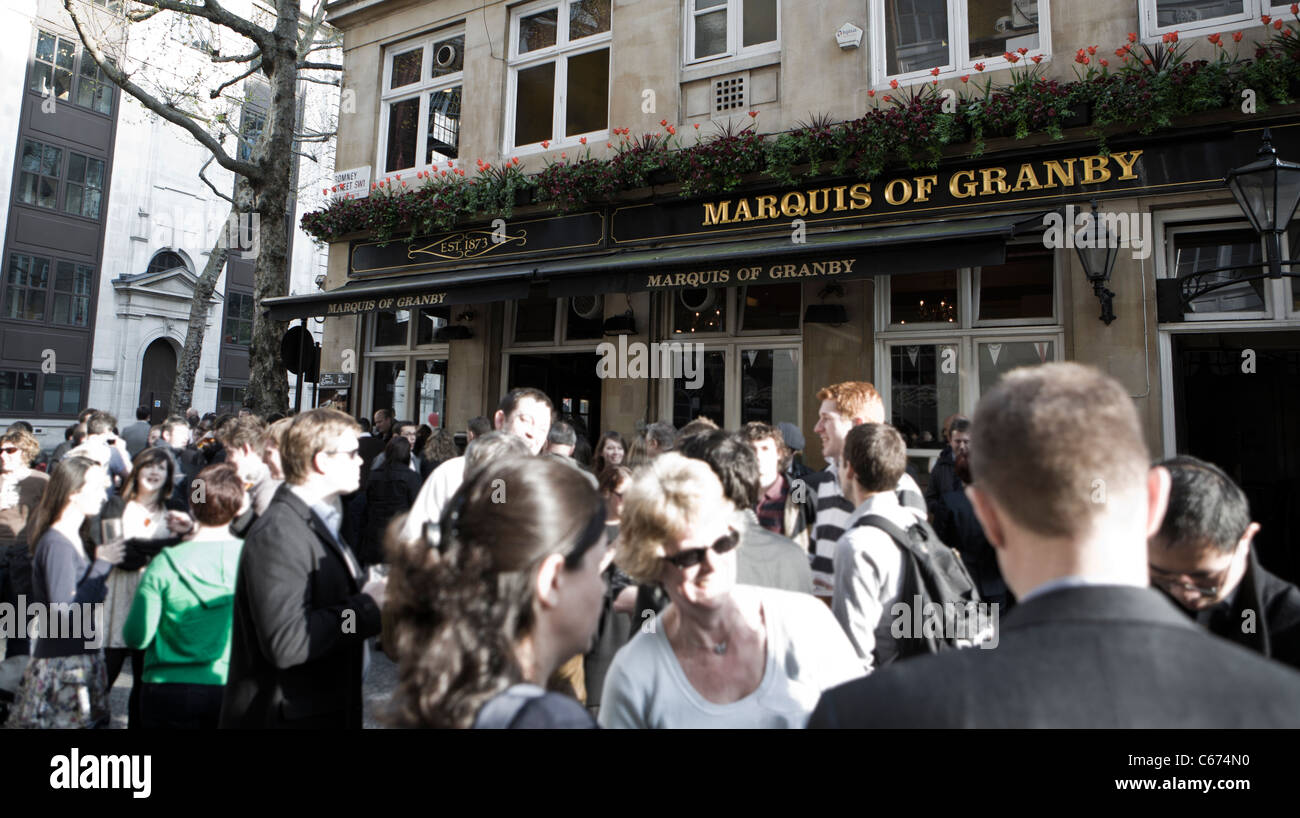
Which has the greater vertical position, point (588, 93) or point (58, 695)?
point (588, 93)

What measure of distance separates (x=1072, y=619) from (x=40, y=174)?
3204 centimetres

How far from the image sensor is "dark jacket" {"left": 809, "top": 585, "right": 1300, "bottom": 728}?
0.91 metres

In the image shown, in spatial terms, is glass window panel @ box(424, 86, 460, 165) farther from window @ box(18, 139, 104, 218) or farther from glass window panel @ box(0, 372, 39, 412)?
glass window panel @ box(0, 372, 39, 412)

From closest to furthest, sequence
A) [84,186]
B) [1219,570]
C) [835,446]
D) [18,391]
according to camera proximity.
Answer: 1. [1219,570]
2. [835,446]
3. [18,391]
4. [84,186]

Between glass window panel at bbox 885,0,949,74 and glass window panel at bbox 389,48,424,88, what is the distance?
735cm

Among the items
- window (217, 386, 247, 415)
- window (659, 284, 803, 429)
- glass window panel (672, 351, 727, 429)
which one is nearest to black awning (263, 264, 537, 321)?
window (659, 284, 803, 429)

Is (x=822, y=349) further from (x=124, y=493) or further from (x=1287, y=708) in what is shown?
(x=1287, y=708)

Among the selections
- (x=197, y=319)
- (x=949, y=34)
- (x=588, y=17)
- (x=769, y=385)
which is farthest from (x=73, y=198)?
(x=949, y=34)

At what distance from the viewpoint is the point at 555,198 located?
30.0 ft

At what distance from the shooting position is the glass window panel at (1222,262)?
6398 mm

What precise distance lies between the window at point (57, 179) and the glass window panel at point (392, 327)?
2075 centimetres

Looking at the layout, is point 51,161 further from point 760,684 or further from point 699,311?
point 760,684

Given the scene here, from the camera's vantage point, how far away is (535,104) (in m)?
10.3

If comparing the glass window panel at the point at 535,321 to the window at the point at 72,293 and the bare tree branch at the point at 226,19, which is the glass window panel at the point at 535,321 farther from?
the window at the point at 72,293
